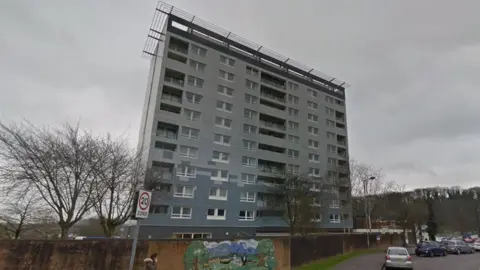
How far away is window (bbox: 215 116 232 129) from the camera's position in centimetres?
4819

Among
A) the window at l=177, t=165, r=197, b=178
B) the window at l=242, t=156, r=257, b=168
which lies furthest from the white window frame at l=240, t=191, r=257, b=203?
the window at l=177, t=165, r=197, b=178

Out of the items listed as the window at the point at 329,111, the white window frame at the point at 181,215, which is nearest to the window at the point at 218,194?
the white window frame at the point at 181,215

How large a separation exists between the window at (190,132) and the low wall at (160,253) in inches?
1053

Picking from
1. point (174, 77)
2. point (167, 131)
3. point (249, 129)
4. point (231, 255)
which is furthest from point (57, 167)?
point (249, 129)

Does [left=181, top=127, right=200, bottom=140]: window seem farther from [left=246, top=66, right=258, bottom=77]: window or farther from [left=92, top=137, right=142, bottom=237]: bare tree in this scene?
[left=92, top=137, right=142, bottom=237]: bare tree

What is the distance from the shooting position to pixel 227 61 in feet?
174

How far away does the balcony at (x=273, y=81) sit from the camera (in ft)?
191

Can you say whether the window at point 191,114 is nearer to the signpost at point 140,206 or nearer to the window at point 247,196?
the window at point 247,196

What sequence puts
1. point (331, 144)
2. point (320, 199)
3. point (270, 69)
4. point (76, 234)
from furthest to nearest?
point (331, 144) < point (270, 69) < point (320, 199) < point (76, 234)

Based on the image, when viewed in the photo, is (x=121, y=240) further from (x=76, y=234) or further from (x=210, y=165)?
(x=210, y=165)

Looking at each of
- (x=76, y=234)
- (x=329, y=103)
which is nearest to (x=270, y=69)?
(x=329, y=103)

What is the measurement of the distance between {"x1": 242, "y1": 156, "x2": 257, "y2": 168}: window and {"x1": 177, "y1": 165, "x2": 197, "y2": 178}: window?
958 centimetres

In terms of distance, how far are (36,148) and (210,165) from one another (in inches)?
1188

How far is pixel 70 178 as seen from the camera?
16.9 metres
